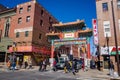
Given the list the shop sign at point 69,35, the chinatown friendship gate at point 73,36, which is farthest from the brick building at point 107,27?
the shop sign at point 69,35

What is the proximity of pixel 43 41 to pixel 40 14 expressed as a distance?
6.81 meters

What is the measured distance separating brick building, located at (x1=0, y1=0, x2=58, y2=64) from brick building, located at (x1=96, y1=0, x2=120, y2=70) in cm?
1468

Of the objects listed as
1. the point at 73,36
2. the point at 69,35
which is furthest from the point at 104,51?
the point at 69,35

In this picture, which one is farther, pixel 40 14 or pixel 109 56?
pixel 40 14

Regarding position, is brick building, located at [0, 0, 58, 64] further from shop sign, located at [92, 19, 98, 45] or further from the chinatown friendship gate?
shop sign, located at [92, 19, 98, 45]

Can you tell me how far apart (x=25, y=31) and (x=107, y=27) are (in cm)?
1815

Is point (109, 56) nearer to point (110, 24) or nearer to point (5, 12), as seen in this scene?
point (110, 24)

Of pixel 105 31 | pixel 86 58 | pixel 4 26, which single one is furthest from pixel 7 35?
pixel 105 31

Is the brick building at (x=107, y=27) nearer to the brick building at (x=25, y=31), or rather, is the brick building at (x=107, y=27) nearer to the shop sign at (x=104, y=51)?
the shop sign at (x=104, y=51)

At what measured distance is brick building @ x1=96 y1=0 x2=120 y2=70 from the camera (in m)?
20.5

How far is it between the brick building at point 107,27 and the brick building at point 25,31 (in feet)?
48.1

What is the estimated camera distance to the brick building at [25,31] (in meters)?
29.4

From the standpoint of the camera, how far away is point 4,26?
3444cm

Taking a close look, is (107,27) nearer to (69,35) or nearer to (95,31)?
(95,31)
